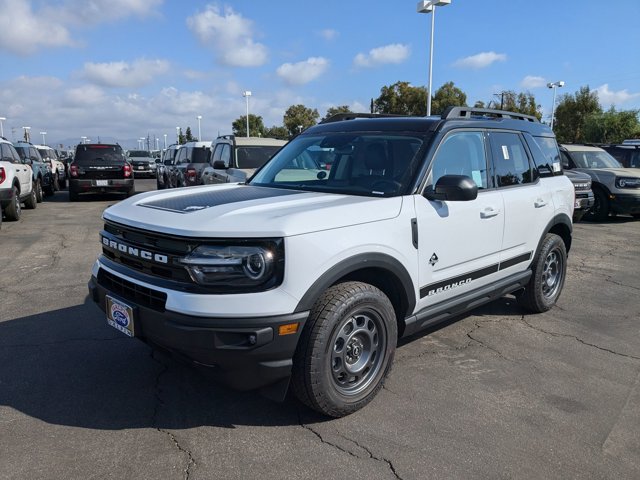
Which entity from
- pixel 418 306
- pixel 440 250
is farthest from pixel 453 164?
pixel 418 306

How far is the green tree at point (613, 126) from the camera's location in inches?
1494

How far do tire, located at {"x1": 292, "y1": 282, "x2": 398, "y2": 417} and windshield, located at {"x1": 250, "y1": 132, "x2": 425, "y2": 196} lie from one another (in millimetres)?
865

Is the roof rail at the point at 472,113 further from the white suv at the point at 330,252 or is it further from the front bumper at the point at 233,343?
the front bumper at the point at 233,343

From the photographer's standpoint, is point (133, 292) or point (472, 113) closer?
point (133, 292)

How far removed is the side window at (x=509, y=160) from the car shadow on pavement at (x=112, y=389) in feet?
8.74

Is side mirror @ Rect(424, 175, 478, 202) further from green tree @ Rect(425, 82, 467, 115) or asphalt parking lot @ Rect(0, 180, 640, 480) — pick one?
green tree @ Rect(425, 82, 467, 115)

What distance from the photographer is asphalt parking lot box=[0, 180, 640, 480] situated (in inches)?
107

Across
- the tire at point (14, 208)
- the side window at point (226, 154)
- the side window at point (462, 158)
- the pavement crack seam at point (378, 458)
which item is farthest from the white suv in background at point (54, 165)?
the pavement crack seam at point (378, 458)

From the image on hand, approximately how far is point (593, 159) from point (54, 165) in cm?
1958

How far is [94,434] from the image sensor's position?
9.73 ft

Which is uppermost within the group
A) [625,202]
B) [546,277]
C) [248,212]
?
[248,212]

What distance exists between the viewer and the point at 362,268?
3109 millimetres

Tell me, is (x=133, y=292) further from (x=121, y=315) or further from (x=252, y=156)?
(x=252, y=156)

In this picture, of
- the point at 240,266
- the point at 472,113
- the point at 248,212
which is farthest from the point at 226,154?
the point at 240,266
